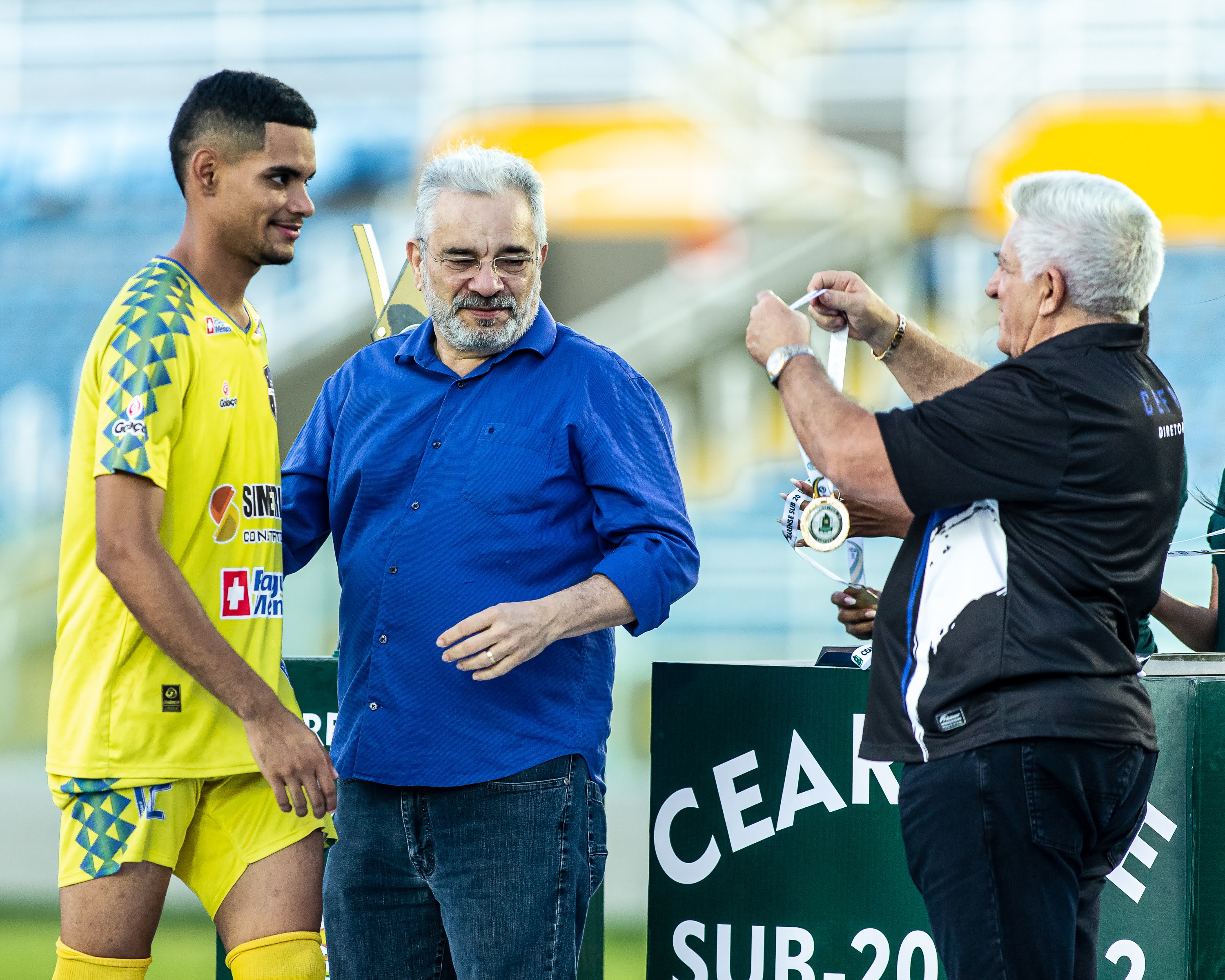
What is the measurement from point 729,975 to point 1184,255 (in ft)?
8.31

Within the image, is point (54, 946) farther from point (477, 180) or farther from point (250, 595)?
point (477, 180)

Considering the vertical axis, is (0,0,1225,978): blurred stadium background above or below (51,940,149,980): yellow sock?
above

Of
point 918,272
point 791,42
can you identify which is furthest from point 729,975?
point 791,42

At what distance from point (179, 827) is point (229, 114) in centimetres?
85

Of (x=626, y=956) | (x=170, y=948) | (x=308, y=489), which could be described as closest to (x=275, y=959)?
(x=308, y=489)

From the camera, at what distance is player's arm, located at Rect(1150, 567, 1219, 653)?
2.38m

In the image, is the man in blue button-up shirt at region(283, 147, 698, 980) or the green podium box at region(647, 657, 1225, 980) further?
the green podium box at region(647, 657, 1225, 980)

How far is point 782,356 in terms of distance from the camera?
61.1 inches

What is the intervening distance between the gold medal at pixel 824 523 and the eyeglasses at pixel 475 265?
1.61 ft

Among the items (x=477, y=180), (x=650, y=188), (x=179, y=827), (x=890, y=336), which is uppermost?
(x=650, y=188)

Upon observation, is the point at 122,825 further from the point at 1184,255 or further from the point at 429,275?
the point at 1184,255

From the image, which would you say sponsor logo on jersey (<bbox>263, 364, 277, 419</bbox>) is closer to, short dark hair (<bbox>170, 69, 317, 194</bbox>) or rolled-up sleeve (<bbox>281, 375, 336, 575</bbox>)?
rolled-up sleeve (<bbox>281, 375, 336, 575</bbox>)

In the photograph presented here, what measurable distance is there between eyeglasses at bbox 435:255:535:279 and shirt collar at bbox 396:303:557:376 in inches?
2.6

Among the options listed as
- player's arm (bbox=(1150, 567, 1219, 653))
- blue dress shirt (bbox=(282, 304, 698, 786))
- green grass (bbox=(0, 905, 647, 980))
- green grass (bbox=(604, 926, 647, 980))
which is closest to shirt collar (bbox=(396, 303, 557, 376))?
blue dress shirt (bbox=(282, 304, 698, 786))
